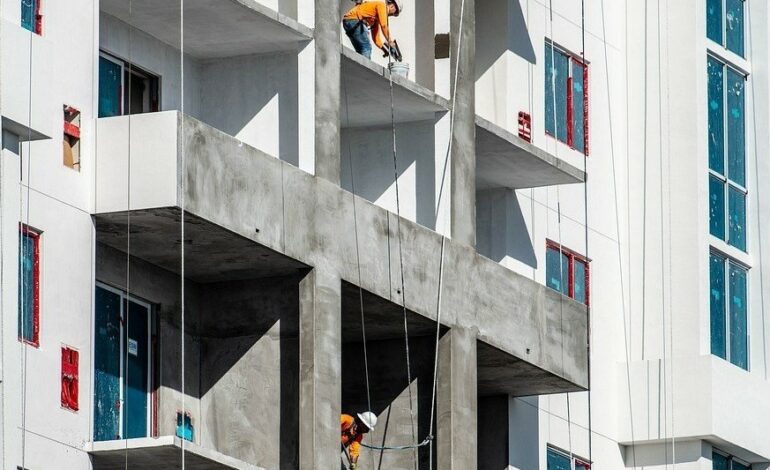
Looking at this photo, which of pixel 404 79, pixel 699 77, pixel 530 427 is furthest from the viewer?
pixel 699 77

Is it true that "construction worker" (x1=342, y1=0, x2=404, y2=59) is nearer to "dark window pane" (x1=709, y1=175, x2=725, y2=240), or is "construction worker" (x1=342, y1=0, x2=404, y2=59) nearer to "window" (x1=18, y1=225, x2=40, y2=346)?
"window" (x1=18, y1=225, x2=40, y2=346)

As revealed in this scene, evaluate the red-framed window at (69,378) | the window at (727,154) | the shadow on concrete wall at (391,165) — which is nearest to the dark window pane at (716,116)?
the window at (727,154)

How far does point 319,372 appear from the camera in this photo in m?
38.7

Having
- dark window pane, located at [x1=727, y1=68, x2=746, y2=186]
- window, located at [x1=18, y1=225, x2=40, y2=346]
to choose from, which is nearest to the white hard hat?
window, located at [x1=18, y1=225, x2=40, y2=346]

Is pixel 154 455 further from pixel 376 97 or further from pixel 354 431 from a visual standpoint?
pixel 376 97

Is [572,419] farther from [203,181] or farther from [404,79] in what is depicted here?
[203,181]

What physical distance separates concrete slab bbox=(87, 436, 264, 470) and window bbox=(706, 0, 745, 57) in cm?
1920

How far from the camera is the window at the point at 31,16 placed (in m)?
35.0

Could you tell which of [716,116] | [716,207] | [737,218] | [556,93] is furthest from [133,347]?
[737,218]

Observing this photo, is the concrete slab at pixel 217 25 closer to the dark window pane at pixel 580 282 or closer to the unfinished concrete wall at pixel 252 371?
the unfinished concrete wall at pixel 252 371

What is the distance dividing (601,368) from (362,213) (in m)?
10.1

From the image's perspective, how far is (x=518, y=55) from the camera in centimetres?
4756

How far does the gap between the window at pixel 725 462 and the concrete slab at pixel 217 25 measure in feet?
44.9

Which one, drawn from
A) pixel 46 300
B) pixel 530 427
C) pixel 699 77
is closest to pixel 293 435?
pixel 46 300
